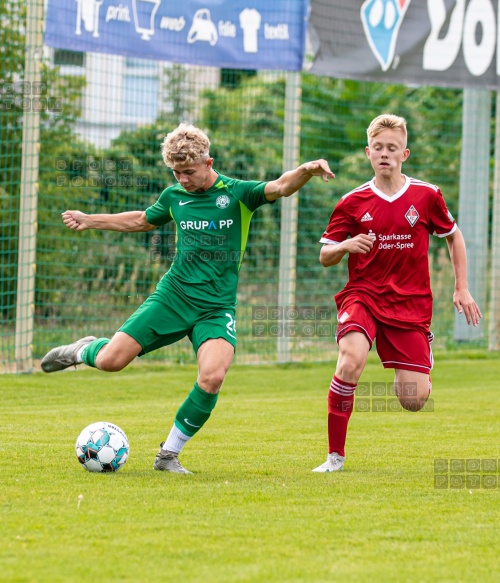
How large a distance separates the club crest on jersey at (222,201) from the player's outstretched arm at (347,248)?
0.67 metres

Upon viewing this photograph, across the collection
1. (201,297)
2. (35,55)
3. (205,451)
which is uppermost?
(35,55)

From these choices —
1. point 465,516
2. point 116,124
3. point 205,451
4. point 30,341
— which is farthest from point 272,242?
point 465,516

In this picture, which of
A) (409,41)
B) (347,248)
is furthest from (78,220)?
(409,41)

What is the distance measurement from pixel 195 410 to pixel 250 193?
1359 millimetres

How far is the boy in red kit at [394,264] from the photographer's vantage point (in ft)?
21.3

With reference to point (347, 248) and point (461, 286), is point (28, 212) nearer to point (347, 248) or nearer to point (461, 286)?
point (347, 248)

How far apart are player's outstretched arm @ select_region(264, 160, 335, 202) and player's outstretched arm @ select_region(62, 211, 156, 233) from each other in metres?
0.97

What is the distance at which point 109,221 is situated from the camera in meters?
6.96

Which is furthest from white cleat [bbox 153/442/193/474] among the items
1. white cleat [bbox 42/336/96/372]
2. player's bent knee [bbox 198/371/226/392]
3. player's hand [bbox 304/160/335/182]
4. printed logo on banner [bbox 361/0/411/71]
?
printed logo on banner [bbox 361/0/411/71]

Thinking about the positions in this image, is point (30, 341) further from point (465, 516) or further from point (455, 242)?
point (465, 516)

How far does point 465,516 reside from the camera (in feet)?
16.2

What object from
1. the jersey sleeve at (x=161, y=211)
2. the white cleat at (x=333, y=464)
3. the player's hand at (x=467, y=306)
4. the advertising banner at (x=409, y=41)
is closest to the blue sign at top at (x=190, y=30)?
the advertising banner at (x=409, y=41)

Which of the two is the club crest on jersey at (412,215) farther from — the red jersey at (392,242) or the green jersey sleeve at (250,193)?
the green jersey sleeve at (250,193)

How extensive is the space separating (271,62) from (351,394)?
7507 mm
